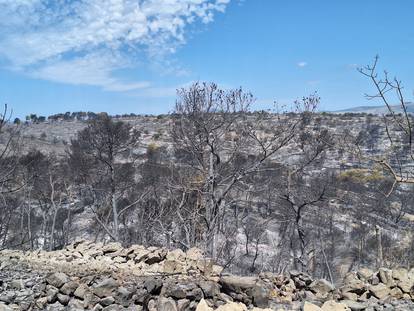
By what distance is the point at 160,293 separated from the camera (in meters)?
7.67

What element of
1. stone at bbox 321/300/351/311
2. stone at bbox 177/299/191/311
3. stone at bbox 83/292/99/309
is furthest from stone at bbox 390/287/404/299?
stone at bbox 83/292/99/309

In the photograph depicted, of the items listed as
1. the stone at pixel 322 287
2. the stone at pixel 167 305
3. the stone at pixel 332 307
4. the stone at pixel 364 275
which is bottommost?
the stone at pixel 322 287

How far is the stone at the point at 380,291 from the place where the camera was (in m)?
7.58

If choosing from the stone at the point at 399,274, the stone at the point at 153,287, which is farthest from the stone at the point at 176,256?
the stone at the point at 399,274

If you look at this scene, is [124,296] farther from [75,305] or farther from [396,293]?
[396,293]

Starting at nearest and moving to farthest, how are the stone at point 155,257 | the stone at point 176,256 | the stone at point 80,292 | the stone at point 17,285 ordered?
the stone at point 80,292 < the stone at point 17,285 < the stone at point 176,256 < the stone at point 155,257

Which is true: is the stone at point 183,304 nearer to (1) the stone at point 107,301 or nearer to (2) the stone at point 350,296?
(1) the stone at point 107,301

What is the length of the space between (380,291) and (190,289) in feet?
10.5

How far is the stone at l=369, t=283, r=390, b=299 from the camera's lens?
7583 millimetres

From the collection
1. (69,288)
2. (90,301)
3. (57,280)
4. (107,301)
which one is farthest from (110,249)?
(107,301)

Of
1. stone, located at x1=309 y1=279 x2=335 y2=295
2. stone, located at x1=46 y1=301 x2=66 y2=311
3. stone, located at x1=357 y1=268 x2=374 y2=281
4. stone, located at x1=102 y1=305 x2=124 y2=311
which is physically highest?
stone, located at x1=102 y1=305 x2=124 y2=311

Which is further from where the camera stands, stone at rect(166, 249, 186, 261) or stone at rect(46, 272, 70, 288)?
stone at rect(166, 249, 186, 261)

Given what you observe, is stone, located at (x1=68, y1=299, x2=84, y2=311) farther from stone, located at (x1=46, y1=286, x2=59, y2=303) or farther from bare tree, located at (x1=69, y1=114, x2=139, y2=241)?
bare tree, located at (x1=69, y1=114, x2=139, y2=241)

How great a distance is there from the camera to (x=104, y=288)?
7840 millimetres
